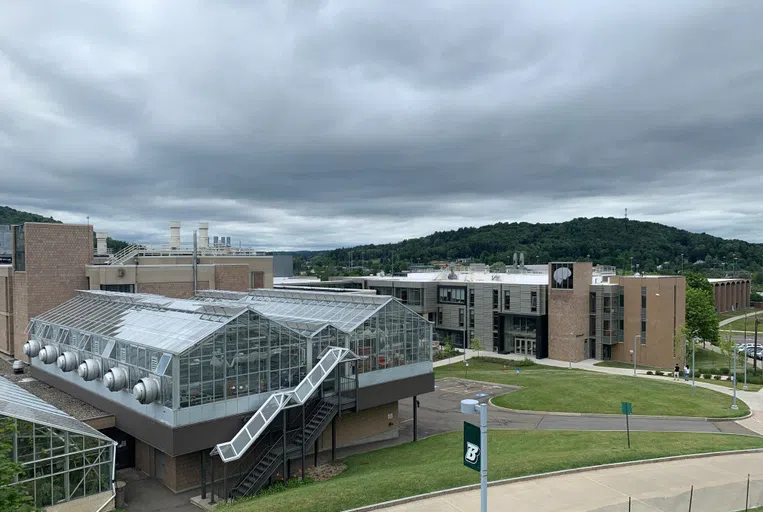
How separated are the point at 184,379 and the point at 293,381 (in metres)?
6.69

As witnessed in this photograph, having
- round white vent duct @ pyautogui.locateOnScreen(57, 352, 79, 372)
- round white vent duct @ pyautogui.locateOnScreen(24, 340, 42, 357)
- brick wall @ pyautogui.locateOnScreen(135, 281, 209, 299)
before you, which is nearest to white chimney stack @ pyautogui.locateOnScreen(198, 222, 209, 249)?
brick wall @ pyautogui.locateOnScreen(135, 281, 209, 299)

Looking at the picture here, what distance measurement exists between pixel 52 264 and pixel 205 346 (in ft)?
83.1

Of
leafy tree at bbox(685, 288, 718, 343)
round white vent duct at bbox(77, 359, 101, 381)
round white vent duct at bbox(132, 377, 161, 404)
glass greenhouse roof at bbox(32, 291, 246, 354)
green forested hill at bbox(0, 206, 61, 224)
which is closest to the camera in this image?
round white vent duct at bbox(132, 377, 161, 404)

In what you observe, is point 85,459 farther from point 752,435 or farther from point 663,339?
point 663,339

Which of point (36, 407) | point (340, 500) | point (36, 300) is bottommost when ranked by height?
point (340, 500)

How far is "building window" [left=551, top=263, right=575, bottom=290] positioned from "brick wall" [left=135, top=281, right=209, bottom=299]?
44.5m

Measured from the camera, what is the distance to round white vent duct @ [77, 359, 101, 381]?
2994 cm

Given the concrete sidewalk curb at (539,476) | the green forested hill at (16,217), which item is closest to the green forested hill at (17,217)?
the green forested hill at (16,217)

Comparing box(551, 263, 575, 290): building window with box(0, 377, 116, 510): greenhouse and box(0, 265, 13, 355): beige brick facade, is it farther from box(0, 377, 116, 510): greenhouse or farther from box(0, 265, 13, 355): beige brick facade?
box(0, 265, 13, 355): beige brick facade

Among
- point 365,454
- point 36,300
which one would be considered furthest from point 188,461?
point 36,300

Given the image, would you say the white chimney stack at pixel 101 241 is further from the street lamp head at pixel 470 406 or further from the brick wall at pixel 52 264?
the street lamp head at pixel 470 406

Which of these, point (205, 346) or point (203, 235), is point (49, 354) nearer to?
point (205, 346)

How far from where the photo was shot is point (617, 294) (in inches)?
2793

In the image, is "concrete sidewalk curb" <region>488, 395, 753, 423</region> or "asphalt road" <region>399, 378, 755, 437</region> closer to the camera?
"asphalt road" <region>399, 378, 755, 437</region>
